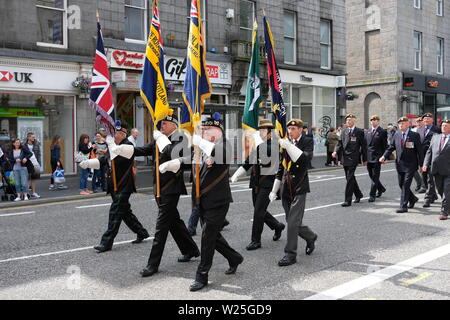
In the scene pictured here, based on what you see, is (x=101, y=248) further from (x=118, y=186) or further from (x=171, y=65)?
(x=171, y=65)

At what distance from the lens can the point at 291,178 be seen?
6.69 m

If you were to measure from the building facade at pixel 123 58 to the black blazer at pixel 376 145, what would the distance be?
6961mm

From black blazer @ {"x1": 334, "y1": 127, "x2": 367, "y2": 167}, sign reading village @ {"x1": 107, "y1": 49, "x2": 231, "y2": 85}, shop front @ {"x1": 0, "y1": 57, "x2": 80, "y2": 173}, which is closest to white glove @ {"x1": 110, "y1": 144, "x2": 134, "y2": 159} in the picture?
black blazer @ {"x1": 334, "y1": 127, "x2": 367, "y2": 167}

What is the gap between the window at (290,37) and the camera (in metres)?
26.5

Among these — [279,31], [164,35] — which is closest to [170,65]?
[164,35]

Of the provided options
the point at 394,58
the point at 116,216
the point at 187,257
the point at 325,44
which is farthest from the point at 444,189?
the point at 394,58

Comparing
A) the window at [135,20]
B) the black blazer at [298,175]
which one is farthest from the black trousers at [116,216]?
the window at [135,20]

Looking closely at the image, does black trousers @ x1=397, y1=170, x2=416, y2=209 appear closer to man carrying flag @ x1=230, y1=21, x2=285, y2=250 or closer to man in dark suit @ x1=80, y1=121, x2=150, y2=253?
man carrying flag @ x1=230, y1=21, x2=285, y2=250

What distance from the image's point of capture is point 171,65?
2077 centimetres

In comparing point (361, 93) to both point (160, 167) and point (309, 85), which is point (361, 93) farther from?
point (160, 167)

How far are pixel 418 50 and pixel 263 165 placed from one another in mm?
31344

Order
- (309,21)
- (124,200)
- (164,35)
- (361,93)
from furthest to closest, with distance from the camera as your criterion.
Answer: (361,93)
(309,21)
(164,35)
(124,200)
